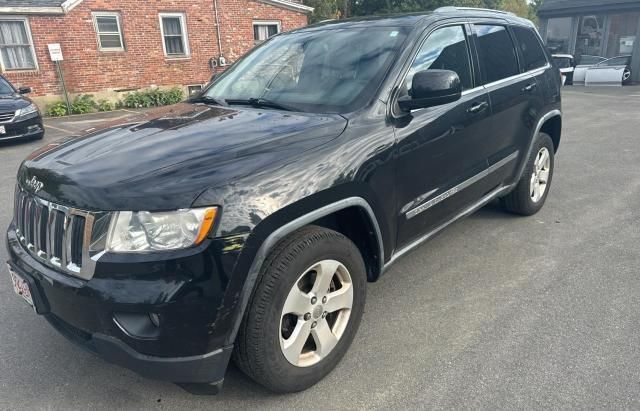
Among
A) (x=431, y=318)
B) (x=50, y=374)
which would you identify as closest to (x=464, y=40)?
(x=431, y=318)

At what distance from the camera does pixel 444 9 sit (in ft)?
11.6

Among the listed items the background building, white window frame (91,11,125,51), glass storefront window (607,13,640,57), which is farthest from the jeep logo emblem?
glass storefront window (607,13,640,57)

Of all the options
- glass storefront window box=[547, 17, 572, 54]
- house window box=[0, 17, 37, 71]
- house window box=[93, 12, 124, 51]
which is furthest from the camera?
glass storefront window box=[547, 17, 572, 54]

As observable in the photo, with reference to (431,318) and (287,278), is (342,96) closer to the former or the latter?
(287,278)

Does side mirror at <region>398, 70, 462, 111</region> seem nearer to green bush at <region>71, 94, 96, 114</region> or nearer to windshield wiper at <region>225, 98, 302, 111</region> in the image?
windshield wiper at <region>225, 98, 302, 111</region>

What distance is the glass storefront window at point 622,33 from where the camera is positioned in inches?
816

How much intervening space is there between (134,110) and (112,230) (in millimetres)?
14665

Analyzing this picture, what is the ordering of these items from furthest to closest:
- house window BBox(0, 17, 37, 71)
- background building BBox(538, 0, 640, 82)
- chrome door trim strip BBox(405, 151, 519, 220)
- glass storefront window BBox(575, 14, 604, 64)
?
glass storefront window BBox(575, 14, 604, 64)
background building BBox(538, 0, 640, 82)
house window BBox(0, 17, 37, 71)
chrome door trim strip BBox(405, 151, 519, 220)

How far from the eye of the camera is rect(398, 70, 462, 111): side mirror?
2670 millimetres

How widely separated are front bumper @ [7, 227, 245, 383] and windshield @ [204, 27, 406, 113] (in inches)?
51.2

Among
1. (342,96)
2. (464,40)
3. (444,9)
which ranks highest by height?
(444,9)

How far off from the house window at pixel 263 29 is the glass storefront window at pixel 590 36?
14011 mm

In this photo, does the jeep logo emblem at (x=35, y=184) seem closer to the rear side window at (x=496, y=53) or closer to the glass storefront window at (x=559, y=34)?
the rear side window at (x=496, y=53)

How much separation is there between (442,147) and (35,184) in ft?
7.78
